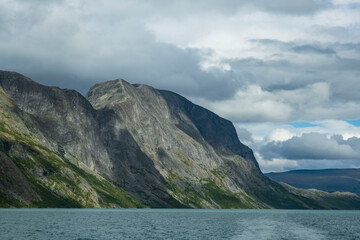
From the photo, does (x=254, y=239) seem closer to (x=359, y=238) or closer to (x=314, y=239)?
(x=314, y=239)

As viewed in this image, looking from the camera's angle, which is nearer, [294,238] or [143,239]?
[143,239]

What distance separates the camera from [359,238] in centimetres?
14025

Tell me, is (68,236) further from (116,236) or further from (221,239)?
(221,239)

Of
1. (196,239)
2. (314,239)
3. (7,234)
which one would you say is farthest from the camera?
(314,239)

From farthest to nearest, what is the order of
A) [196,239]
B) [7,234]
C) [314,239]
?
[314,239], [196,239], [7,234]

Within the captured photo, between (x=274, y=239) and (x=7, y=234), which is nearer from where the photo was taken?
(x=7, y=234)

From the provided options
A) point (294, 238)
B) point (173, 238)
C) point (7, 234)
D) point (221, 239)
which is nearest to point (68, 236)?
point (7, 234)

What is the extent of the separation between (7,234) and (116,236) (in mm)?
28456

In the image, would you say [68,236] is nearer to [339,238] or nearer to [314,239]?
[314,239]

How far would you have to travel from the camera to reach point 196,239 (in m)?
126

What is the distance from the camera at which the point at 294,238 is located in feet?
455

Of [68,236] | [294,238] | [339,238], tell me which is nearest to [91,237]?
[68,236]

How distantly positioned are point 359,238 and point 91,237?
80.5 m

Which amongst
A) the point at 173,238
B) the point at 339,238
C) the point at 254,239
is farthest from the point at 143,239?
the point at 339,238
